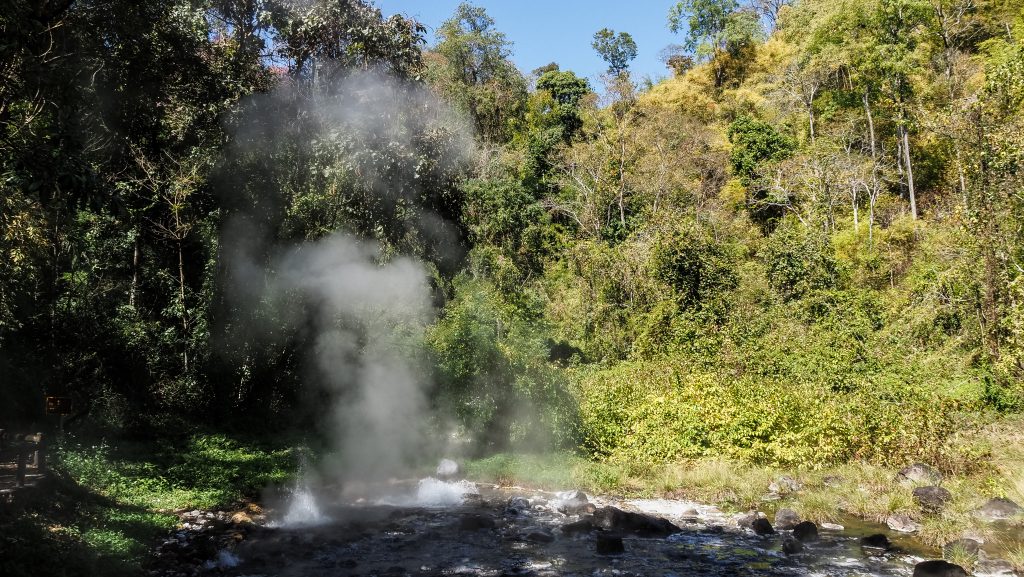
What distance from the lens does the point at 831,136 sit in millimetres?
24281

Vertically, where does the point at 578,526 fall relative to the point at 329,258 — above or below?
below

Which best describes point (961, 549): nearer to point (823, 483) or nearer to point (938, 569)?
point (938, 569)

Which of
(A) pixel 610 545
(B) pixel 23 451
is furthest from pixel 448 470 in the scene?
(B) pixel 23 451

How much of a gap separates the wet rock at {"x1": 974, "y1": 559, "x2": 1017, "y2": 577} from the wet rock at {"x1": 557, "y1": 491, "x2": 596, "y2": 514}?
485 centimetres

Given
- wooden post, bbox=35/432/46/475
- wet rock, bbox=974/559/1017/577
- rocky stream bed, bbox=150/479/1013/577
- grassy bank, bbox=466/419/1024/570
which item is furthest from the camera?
grassy bank, bbox=466/419/1024/570

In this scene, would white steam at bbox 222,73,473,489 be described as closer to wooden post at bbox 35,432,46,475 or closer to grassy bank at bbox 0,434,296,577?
grassy bank at bbox 0,434,296,577

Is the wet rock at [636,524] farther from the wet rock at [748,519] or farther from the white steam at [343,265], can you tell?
the white steam at [343,265]

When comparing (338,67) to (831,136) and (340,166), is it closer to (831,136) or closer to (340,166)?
(340,166)

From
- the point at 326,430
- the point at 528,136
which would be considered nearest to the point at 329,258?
the point at 326,430

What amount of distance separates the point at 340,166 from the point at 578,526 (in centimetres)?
839

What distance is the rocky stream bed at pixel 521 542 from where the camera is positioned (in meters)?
7.76

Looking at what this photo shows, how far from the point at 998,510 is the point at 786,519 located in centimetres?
262

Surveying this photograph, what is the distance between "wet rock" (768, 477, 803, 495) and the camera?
35.7 ft

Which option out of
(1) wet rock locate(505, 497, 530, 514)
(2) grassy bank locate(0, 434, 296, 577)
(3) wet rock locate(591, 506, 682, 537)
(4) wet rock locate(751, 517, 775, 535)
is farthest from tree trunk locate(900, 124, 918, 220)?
(2) grassy bank locate(0, 434, 296, 577)
